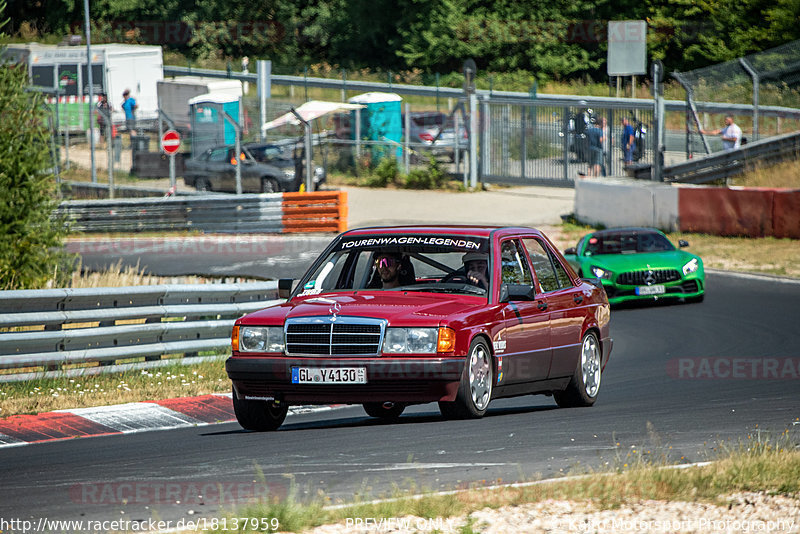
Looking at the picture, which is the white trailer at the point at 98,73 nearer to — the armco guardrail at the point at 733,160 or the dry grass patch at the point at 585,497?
the armco guardrail at the point at 733,160

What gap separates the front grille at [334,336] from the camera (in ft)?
27.7

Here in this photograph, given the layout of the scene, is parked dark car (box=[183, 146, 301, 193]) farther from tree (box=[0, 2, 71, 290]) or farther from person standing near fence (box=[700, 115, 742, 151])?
tree (box=[0, 2, 71, 290])

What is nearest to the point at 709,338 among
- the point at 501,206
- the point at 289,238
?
the point at 289,238

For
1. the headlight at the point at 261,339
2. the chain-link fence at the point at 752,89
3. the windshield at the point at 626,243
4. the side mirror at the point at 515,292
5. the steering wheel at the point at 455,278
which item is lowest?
the windshield at the point at 626,243

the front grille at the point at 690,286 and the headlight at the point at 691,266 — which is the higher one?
the headlight at the point at 691,266

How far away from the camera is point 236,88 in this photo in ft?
160

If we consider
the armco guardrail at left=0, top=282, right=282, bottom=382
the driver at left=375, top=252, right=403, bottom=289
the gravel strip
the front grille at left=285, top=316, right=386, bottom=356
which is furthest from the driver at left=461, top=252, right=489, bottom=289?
the armco guardrail at left=0, top=282, right=282, bottom=382

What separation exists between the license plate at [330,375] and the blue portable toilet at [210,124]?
1151 inches

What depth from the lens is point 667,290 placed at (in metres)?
18.3

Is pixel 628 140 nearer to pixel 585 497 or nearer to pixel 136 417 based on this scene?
pixel 136 417

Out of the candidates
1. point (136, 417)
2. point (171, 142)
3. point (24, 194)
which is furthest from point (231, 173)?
point (136, 417)

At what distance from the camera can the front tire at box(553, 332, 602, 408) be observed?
33.2 ft

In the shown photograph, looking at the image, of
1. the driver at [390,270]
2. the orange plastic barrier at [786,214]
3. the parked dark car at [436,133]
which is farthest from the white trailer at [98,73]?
the driver at [390,270]

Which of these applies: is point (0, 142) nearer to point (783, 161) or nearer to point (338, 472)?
point (338, 472)
